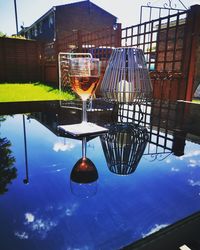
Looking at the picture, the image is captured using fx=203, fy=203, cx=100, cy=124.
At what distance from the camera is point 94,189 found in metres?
0.28

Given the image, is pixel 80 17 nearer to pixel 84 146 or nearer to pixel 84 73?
pixel 84 73

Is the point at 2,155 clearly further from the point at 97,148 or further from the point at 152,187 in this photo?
the point at 152,187

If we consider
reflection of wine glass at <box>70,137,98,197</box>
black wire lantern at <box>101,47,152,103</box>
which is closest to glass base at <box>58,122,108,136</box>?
reflection of wine glass at <box>70,137,98,197</box>

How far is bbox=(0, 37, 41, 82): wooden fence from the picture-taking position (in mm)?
9219

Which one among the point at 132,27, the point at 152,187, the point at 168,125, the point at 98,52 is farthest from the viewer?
the point at 98,52

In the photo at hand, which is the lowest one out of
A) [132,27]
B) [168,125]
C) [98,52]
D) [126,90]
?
[168,125]

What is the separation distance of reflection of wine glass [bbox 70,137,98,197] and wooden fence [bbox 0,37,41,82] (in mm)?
9943

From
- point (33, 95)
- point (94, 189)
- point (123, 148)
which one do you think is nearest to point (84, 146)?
point (123, 148)

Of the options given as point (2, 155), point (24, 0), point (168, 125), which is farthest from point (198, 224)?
point (24, 0)

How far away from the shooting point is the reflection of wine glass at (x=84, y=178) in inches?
10.9

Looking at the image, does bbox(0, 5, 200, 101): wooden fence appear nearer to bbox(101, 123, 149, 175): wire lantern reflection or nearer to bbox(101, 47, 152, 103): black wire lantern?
bbox(101, 47, 152, 103): black wire lantern

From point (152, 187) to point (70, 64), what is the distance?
1.48 ft

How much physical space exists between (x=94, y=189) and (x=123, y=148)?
0.17 m

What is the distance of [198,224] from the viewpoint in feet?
0.73
